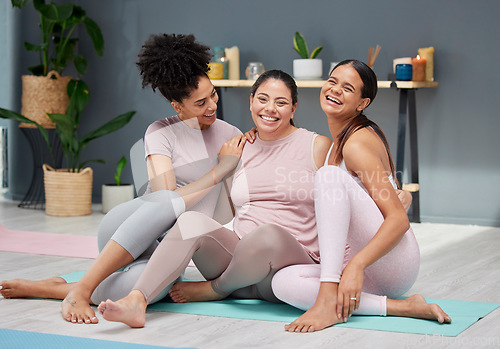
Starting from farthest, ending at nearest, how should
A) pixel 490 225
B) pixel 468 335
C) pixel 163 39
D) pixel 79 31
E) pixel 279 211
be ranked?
pixel 79 31 → pixel 490 225 → pixel 163 39 → pixel 279 211 → pixel 468 335

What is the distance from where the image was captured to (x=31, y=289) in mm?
2205

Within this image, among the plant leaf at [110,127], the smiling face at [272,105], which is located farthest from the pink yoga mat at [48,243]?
the smiling face at [272,105]

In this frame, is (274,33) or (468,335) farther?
(274,33)

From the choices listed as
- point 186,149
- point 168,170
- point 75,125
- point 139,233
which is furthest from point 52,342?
point 75,125

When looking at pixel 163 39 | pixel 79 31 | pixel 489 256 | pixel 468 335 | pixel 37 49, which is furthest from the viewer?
pixel 79 31

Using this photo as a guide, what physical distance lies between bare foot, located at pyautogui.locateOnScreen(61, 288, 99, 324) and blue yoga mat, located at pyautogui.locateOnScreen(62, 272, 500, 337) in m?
0.21

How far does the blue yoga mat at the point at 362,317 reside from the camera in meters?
1.87

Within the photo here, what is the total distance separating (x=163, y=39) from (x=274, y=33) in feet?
7.07

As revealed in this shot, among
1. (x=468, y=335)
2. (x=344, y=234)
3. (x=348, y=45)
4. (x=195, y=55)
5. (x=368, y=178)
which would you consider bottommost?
(x=468, y=335)

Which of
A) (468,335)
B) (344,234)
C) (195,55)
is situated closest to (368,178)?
(344,234)

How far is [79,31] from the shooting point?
485 centimetres

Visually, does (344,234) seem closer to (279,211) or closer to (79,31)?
(279,211)

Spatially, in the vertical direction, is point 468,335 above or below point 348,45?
below

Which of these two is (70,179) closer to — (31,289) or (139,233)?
(31,289)
